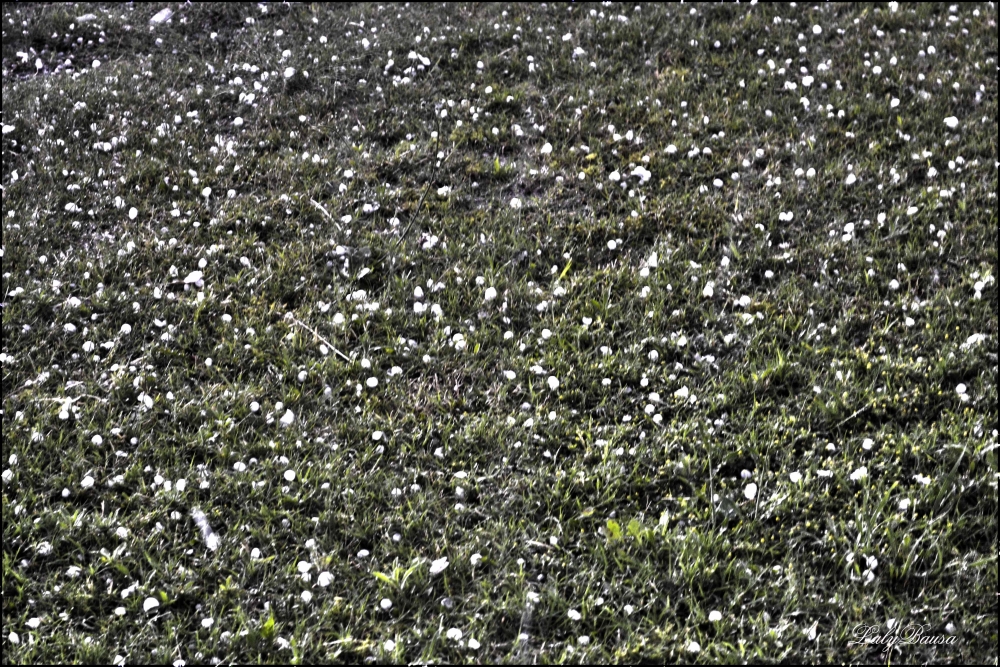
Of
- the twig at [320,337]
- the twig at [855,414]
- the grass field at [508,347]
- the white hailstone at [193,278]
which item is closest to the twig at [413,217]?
the grass field at [508,347]

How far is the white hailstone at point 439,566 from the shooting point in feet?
10.2

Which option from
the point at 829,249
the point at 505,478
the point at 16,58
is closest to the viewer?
the point at 505,478

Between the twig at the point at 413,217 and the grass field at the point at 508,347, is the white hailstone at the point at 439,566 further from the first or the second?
the twig at the point at 413,217

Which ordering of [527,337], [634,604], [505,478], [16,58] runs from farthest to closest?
[16,58]
[527,337]
[505,478]
[634,604]

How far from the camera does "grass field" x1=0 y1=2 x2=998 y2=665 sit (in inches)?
119

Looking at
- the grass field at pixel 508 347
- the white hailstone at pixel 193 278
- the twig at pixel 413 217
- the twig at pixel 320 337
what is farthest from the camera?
the twig at pixel 413 217

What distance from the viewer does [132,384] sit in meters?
3.79

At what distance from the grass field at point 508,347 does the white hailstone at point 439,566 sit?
0.03m

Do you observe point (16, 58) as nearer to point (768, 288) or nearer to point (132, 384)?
point (132, 384)

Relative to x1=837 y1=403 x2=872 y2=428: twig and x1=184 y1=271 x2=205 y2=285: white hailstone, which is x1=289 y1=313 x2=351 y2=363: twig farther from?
x1=837 y1=403 x2=872 y2=428: twig

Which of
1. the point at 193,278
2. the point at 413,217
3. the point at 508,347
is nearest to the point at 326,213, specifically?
the point at 413,217

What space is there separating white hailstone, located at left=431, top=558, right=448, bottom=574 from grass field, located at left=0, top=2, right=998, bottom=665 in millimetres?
30

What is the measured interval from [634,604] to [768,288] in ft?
6.37

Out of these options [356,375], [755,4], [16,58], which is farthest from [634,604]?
[16,58]
